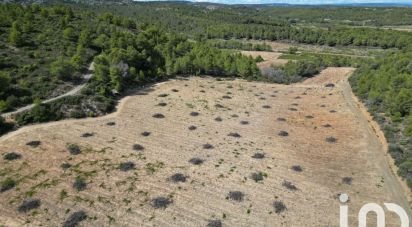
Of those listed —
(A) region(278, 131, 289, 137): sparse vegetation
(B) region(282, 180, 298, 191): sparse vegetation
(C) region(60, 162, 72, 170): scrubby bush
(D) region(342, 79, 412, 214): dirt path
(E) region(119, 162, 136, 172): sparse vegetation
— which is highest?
(C) region(60, 162, 72, 170): scrubby bush

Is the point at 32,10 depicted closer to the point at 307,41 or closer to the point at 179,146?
the point at 179,146

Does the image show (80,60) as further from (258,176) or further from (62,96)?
(258,176)

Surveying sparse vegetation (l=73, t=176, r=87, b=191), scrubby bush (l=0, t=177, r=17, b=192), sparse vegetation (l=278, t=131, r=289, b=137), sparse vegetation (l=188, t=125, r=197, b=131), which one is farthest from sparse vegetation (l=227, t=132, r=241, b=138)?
scrubby bush (l=0, t=177, r=17, b=192)

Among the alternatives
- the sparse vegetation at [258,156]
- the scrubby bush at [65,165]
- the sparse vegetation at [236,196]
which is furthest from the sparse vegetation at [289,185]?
the scrubby bush at [65,165]

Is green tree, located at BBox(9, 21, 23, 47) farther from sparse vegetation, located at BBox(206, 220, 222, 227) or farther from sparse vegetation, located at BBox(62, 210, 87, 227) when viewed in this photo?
sparse vegetation, located at BBox(206, 220, 222, 227)

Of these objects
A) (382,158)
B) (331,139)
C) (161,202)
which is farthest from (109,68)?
(382,158)

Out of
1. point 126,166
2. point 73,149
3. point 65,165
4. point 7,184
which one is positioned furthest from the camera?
point 73,149

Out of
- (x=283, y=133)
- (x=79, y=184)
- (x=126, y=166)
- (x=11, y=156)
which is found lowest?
(x=283, y=133)

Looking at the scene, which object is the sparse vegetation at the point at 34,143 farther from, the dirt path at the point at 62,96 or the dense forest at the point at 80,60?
the dirt path at the point at 62,96
